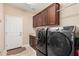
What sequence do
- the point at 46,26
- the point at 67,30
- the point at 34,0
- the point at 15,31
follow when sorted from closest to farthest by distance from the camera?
the point at 34,0 < the point at 67,30 < the point at 15,31 < the point at 46,26

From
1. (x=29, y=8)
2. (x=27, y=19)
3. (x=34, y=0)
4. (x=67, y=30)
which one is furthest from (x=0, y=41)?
(x=67, y=30)

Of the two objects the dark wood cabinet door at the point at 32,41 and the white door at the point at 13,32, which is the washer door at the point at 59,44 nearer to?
the dark wood cabinet door at the point at 32,41

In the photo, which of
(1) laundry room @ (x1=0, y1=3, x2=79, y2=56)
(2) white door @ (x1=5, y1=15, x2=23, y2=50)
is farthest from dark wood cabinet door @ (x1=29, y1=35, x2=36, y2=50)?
(2) white door @ (x1=5, y1=15, x2=23, y2=50)

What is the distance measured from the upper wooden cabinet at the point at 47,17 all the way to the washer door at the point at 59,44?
17 cm

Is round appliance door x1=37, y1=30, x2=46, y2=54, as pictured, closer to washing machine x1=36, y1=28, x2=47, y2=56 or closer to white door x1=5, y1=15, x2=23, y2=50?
washing machine x1=36, y1=28, x2=47, y2=56

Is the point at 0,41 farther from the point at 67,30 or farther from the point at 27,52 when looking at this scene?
the point at 67,30

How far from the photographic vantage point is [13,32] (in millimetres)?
1259

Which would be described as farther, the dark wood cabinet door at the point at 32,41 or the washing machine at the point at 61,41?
the dark wood cabinet door at the point at 32,41

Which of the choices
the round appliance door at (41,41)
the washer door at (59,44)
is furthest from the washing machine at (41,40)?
the washer door at (59,44)

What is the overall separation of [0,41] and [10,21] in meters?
0.29

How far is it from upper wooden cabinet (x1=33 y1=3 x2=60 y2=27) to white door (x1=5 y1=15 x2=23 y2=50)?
23 centimetres

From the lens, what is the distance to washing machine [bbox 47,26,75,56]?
3.66ft

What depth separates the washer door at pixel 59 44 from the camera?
1138 mm

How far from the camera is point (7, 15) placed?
1234mm
